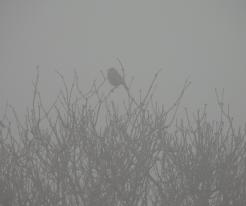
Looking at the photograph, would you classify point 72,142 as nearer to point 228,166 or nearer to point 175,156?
point 175,156

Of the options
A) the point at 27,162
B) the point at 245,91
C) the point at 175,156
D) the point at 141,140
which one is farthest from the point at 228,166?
the point at 245,91

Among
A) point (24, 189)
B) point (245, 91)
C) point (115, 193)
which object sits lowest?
point (115, 193)

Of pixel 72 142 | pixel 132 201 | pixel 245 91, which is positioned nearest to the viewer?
pixel 132 201

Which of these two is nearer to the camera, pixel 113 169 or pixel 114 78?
pixel 113 169

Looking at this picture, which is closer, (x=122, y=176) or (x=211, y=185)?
(x=122, y=176)

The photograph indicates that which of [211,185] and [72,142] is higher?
[72,142]

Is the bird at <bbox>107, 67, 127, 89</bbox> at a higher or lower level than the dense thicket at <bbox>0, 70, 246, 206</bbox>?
higher

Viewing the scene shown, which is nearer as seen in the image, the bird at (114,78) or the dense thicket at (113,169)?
the dense thicket at (113,169)

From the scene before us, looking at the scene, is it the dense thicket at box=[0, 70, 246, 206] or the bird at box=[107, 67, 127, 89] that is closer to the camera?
the dense thicket at box=[0, 70, 246, 206]

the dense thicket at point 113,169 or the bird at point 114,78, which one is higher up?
the bird at point 114,78

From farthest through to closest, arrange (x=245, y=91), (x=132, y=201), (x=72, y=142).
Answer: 1. (x=245, y=91)
2. (x=72, y=142)
3. (x=132, y=201)

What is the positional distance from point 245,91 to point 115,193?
89410 millimetres

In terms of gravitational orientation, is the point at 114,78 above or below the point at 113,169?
above

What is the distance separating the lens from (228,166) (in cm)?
475
